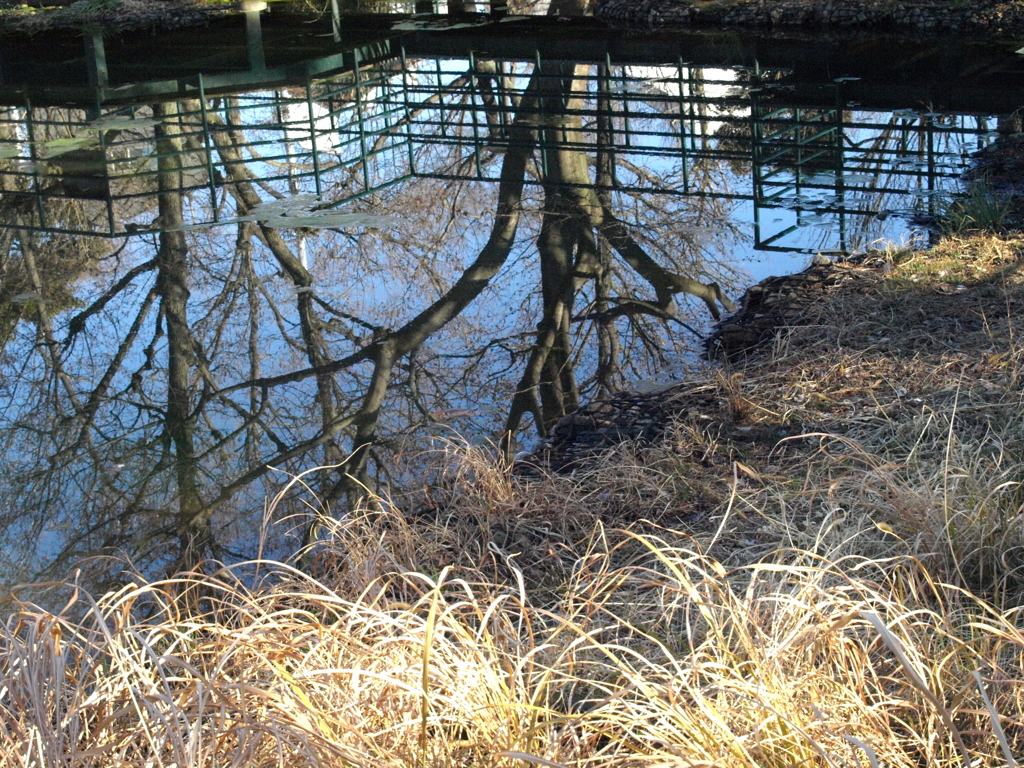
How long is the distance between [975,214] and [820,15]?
9567 mm

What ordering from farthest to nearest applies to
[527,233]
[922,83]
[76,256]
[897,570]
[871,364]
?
1. [922,83]
2. [76,256]
3. [527,233]
4. [871,364]
5. [897,570]

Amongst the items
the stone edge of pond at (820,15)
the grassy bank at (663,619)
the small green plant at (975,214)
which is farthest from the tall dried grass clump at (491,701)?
the stone edge of pond at (820,15)

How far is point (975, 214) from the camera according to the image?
6.79m

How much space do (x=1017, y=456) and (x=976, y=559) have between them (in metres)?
0.78

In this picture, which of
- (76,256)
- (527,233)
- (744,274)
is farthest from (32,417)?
(744,274)

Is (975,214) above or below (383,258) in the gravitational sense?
above

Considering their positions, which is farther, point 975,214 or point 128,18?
point 128,18

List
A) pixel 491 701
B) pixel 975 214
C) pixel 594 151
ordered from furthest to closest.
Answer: pixel 594 151 < pixel 975 214 < pixel 491 701

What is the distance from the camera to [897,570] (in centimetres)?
307

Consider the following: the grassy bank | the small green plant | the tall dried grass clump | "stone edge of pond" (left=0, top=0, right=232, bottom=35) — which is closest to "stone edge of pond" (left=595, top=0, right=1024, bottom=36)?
"stone edge of pond" (left=0, top=0, right=232, bottom=35)

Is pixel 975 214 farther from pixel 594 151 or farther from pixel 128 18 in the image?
pixel 128 18

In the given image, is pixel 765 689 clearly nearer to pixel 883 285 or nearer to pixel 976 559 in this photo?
pixel 976 559

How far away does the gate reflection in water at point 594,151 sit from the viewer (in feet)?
27.5

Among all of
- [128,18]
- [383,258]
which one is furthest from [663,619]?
[128,18]
